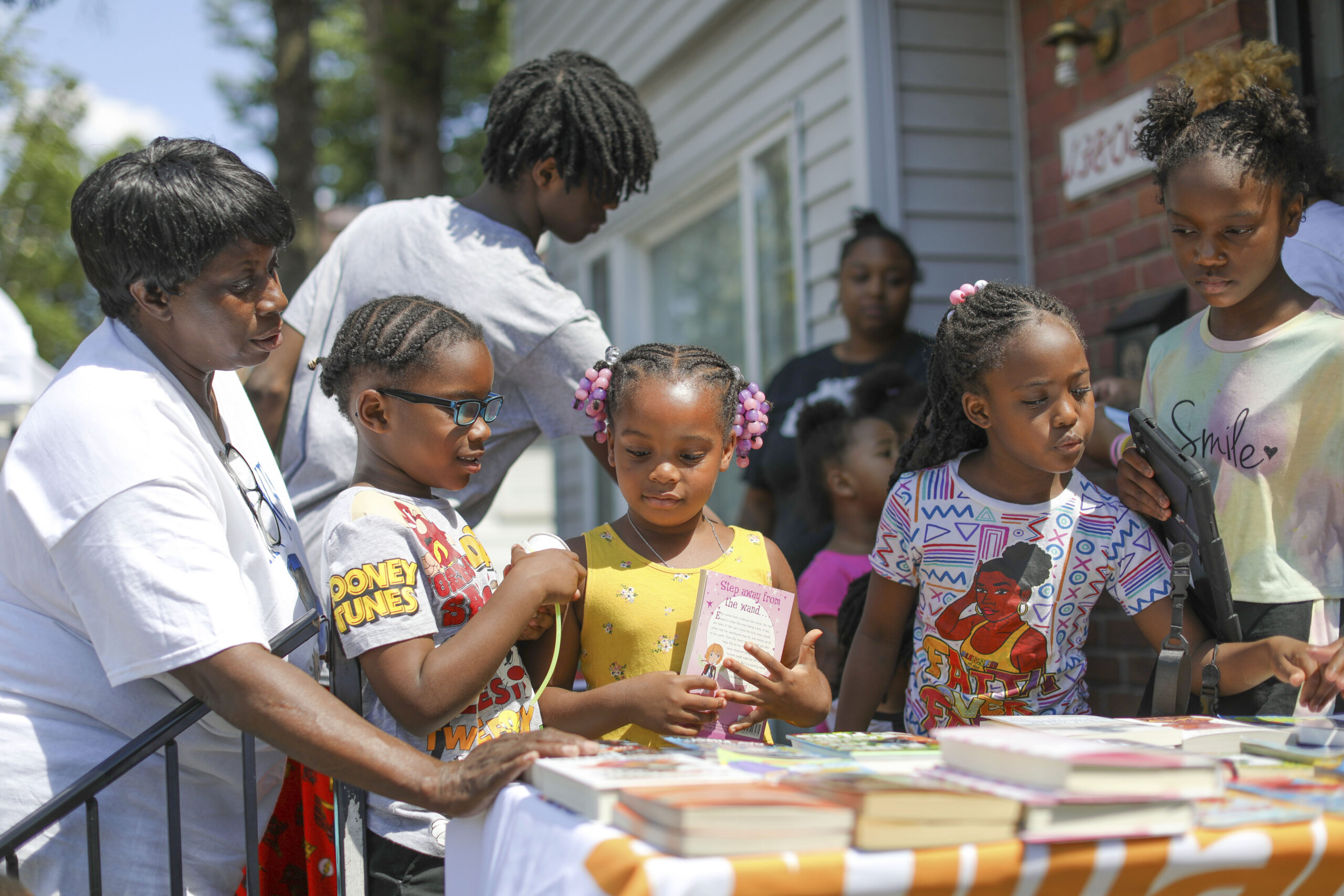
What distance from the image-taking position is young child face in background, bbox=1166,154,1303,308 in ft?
7.49

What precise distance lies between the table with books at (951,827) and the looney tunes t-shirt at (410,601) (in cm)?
52

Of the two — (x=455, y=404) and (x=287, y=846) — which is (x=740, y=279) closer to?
(x=455, y=404)

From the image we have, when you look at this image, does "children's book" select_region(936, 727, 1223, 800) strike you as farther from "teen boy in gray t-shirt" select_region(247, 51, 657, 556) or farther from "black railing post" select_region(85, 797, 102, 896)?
"teen boy in gray t-shirt" select_region(247, 51, 657, 556)

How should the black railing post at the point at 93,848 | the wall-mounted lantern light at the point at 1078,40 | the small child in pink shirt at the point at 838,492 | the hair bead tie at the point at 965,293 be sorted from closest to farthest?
the black railing post at the point at 93,848, the hair bead tie at the point at 965,293, the small child in pink shirt at the point at 838,492, the wall-mounted lantern light at the point at 1078,40

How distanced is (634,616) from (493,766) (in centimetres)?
66

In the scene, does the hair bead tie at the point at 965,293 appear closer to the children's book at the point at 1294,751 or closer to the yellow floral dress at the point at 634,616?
Result: the yellow floral dress at the point at 634,616

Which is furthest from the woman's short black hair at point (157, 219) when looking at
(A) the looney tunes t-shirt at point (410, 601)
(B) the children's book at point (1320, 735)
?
(B) the children's book at point (1320, 735)

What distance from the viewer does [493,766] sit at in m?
1.61

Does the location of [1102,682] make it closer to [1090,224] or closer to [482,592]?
[1090,224]

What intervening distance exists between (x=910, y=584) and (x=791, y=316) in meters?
3.38

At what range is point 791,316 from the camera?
5.70 meters

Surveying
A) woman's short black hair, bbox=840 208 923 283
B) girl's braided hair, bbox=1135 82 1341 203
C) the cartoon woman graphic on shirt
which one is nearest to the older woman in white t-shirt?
the cartoon woman graphic on shirt

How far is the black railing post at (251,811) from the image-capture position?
1915 millimetres

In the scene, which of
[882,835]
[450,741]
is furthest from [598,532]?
[882,835]
